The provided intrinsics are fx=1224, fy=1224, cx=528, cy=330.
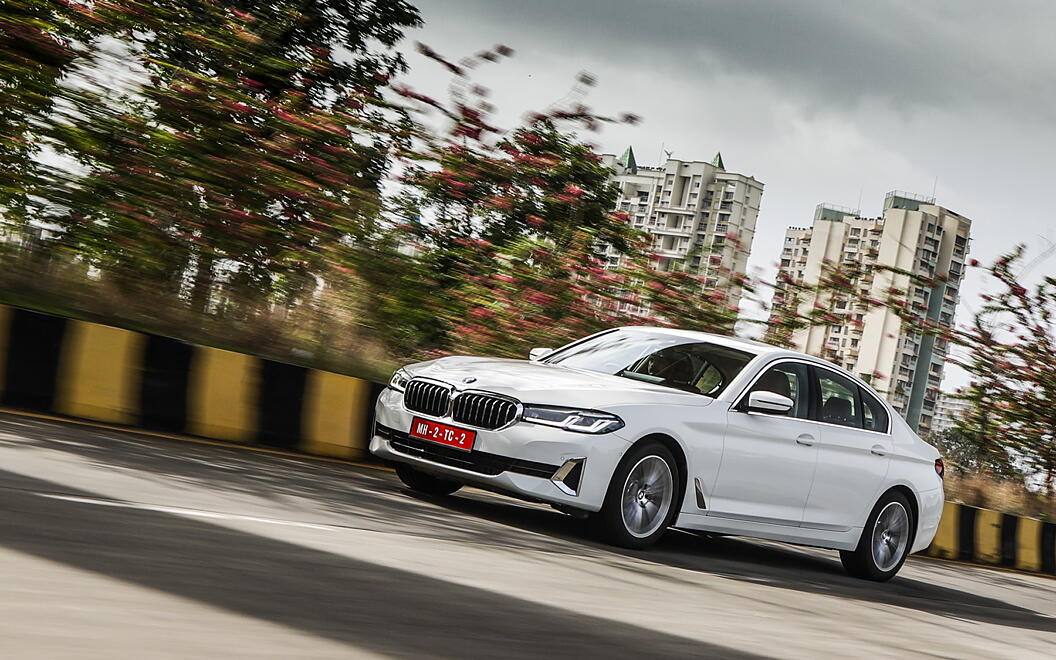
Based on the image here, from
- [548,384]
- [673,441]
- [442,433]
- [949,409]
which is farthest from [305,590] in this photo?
[949,409]

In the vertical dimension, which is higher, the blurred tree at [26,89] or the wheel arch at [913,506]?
the blurred tree at [26,89]

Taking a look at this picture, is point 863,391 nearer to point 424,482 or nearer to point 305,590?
point 424,482

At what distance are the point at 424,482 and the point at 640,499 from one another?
1867 mm

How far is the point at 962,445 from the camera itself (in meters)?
20.7

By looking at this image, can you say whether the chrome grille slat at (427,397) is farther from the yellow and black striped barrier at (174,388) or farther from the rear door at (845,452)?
the rear door at (845,452)

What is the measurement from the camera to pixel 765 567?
9.60 meters

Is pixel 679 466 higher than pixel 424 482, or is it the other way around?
pixel 679 466

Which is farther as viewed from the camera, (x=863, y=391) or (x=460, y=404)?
(x=863, y=391)

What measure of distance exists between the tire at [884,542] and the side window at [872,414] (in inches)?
23.2

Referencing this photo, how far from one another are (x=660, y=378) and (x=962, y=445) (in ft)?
43.9

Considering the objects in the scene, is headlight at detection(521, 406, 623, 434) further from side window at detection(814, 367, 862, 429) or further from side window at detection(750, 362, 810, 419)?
side window at detection(814, 367, 862, 429)

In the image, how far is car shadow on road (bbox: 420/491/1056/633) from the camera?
853cm

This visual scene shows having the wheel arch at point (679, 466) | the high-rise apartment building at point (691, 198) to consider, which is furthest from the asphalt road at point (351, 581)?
the high-rise apartment building at point (691, 198)

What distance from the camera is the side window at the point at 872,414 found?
10.2 m
